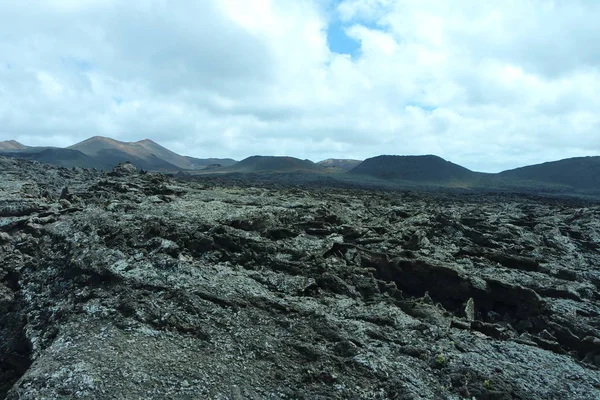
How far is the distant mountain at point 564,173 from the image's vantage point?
95338mm

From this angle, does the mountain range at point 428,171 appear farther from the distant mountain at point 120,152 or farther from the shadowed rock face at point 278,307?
the shadowed rock face at point 278,307

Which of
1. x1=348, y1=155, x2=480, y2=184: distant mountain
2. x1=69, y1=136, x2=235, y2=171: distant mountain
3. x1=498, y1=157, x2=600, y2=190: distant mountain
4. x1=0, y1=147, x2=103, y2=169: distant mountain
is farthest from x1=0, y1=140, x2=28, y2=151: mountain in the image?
x1=498, y1=157, x2=600, y2=190: distant mountain

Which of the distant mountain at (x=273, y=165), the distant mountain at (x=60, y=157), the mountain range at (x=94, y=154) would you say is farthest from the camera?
the distant mountain at (x=273, y=165)

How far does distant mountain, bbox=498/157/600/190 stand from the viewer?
95.3 metres

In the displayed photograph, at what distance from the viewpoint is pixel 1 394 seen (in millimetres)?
10109

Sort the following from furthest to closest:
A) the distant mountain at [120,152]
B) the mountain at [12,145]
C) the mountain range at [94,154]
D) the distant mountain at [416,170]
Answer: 1. the mountain at [12,145]
2. the distant mountain at [120,152]
3. the mountain range at [94,154]
4. the distant mountain at [416,170]

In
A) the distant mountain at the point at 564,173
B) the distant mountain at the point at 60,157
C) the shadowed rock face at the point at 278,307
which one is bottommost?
the shadowed rock face at the point at 278,307

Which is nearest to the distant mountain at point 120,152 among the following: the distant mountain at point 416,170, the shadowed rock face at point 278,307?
the distant mountain at point 416,170

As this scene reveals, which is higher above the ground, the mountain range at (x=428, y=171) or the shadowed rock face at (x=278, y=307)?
the mountain range at (x=428, y=171)

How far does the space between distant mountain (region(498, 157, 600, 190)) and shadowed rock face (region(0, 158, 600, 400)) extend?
90067 mm

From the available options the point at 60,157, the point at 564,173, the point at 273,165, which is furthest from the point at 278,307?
the point at 273,165

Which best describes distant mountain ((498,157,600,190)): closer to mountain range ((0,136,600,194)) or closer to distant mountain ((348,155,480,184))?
mountain range ((0,136,600,194))

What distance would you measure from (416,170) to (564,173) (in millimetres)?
37169

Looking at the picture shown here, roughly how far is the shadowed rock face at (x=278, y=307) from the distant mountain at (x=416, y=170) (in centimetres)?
8240
